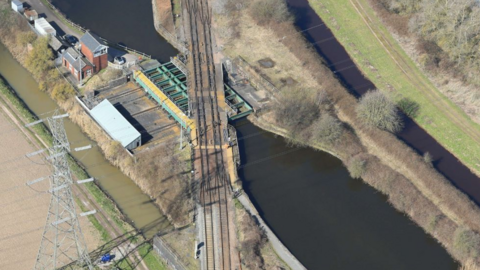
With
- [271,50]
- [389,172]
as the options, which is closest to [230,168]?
[389,172]

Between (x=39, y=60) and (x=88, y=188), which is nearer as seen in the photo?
(x=88, y=188)

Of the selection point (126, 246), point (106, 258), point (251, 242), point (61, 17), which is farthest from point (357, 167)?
point (61, 17)

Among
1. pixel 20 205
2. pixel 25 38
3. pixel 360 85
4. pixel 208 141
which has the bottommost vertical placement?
pixel 208 141

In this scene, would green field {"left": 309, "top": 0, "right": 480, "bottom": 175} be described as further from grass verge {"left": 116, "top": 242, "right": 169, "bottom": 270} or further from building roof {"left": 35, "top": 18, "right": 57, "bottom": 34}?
building roof {"left": 35, "top": 18, "right": 57, "bottom": 34}

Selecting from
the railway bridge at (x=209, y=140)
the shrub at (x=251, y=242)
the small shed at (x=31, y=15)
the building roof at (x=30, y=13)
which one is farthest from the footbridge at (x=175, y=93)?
the building roof at (x=30, y=13)

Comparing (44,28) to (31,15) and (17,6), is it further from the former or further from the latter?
(17,6)

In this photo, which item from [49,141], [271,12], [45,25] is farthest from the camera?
[271,12]

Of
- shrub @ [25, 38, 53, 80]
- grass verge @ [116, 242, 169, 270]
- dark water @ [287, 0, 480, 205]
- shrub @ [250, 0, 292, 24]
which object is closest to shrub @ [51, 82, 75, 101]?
shrub @ [25, 38, 53, 80]
